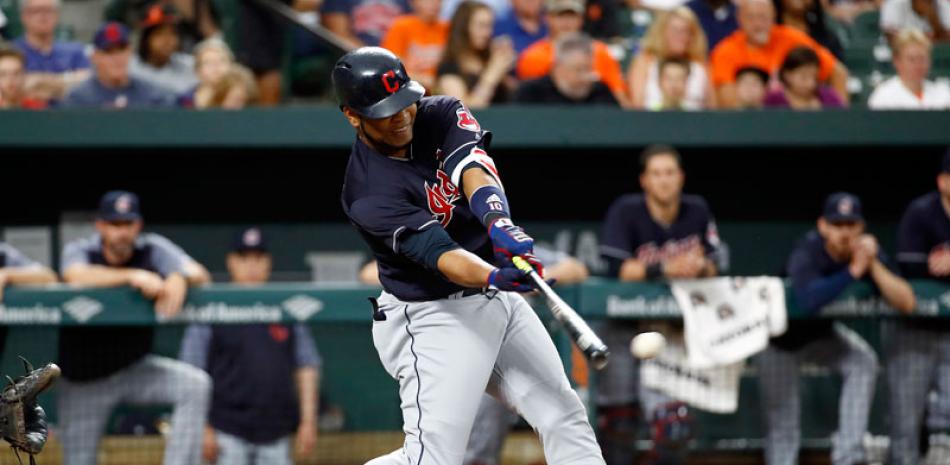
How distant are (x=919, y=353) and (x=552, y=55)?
2.88m

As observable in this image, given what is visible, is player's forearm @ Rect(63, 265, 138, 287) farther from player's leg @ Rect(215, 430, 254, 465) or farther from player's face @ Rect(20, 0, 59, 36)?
player's face @ Rect(20, 0, 59, 36)

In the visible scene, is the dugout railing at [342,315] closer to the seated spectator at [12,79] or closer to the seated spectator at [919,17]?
the seated spectator at [12,79]

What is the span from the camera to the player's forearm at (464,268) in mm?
3498

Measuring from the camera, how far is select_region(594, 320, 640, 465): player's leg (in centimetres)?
573

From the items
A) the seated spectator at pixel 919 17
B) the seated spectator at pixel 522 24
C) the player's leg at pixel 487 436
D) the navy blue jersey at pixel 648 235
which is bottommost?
the player's leg at pixel 487 436

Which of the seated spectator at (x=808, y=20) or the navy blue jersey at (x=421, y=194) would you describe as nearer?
the navy blue jersey at (x=421, y=194)

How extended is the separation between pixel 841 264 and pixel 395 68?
3.04 metres

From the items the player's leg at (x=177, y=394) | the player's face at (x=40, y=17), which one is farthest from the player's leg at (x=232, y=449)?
the player's face at (x=40, y=17)

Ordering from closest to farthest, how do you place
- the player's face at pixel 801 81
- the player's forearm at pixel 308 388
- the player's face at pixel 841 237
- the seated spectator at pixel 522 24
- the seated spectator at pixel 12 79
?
the player's face at pixel 841 237, the player's forearm at pixel 308 388, the seated spectator at pixel 12 79, the player's face at pixel 801 81, the seated spectator at pixel 522 24

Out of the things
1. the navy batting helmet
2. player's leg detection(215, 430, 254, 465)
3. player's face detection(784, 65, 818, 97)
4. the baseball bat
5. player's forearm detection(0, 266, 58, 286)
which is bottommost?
player's leg detection(215, 430, 254, 465)

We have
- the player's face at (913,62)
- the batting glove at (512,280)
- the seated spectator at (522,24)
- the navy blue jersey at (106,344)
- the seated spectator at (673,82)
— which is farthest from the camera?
the seated spectator at (522,24)

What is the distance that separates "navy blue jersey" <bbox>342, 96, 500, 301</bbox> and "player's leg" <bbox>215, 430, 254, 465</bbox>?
224cm

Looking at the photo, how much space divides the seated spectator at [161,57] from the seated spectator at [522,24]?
1916 mm

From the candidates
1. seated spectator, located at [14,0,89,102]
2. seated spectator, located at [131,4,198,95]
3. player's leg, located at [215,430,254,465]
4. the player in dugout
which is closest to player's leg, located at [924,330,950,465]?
the player in dugout
